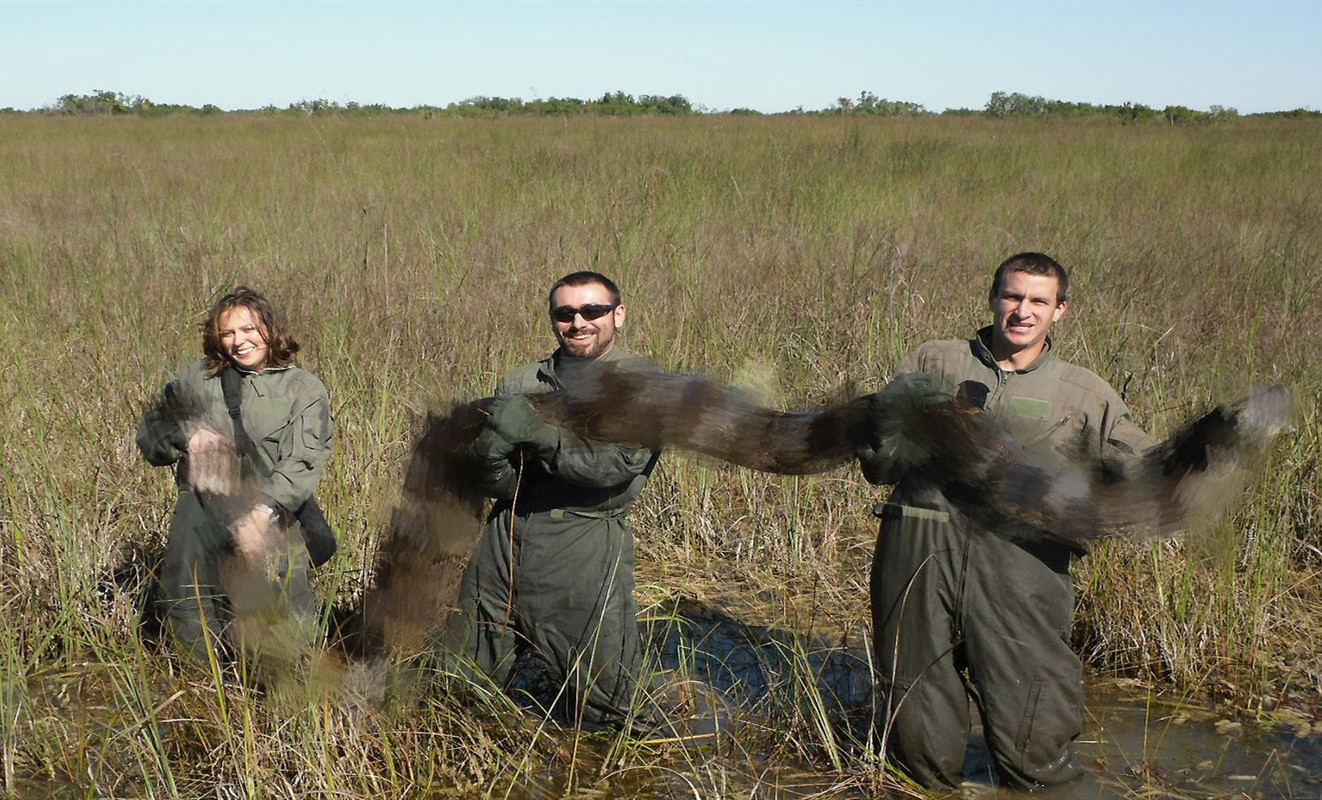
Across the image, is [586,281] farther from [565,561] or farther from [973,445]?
[973,445]

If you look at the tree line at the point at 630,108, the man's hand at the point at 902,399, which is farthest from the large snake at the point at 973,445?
the tree line at the point at 630,108

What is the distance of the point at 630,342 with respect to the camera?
5.45 metres

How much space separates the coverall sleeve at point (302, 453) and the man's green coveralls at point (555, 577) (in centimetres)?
58

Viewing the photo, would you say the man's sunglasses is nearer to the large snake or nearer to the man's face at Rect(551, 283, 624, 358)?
the man's face at Rect(551, 283, 624, 358)

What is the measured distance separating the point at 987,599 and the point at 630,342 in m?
3.06

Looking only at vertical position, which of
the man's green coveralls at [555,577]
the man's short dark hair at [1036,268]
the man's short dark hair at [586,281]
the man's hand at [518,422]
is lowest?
the man's green coveralls at [555,577]

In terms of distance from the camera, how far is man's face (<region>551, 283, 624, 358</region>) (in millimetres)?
2857

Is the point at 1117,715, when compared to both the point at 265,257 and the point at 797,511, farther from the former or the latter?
the point at 265,257

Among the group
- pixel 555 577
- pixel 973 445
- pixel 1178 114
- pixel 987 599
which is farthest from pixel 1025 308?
pixel 1178 114

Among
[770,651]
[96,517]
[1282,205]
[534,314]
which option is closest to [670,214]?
[534,314]

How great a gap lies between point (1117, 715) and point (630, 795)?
1.71 m

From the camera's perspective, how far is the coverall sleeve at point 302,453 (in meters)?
3.06

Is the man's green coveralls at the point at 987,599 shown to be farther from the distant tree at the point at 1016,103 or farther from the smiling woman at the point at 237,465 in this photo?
the distant tree at the point at 1016,103

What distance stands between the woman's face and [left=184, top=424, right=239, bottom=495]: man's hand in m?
0.25
